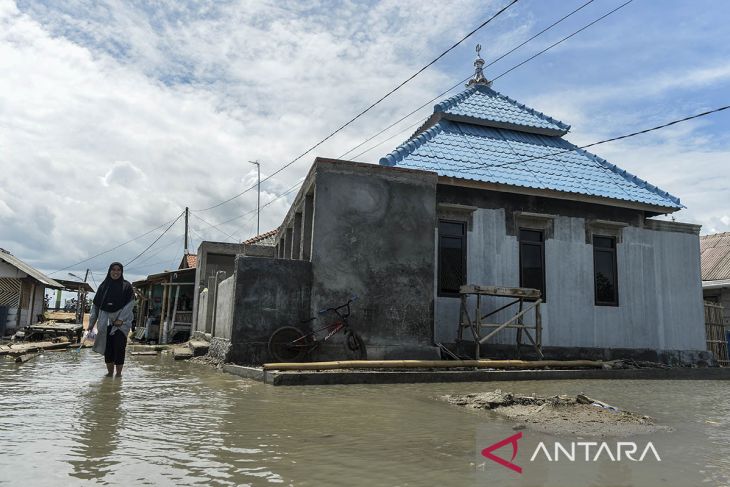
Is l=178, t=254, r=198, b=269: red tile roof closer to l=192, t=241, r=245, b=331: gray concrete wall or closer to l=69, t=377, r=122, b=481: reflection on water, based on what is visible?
l=192, t=241, r=245, b=331: gray concrete wall

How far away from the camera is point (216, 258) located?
935 inches

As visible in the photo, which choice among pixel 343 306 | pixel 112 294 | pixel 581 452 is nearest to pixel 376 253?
pixel 343 306

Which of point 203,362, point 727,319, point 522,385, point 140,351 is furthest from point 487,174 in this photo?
point 727,319

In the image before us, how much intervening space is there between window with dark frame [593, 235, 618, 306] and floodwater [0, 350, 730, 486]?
665cm

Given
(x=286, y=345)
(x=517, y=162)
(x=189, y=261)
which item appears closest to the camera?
(x=286, y=345)

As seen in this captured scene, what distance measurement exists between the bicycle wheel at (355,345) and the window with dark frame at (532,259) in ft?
15.7

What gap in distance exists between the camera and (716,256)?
74.5 feet

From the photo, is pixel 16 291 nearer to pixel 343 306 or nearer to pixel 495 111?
pixel 343 306

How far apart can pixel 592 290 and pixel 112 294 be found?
11067mm

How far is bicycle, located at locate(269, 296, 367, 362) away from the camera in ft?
34.8

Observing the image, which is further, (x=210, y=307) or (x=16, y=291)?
(x=16, y=291)

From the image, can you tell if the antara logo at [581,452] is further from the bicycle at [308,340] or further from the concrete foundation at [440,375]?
the bicycle at [308,340]

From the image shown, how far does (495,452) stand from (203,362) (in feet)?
32.2

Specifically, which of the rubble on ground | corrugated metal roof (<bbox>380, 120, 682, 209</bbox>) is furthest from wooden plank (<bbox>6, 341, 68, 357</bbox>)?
the rubble on ground
